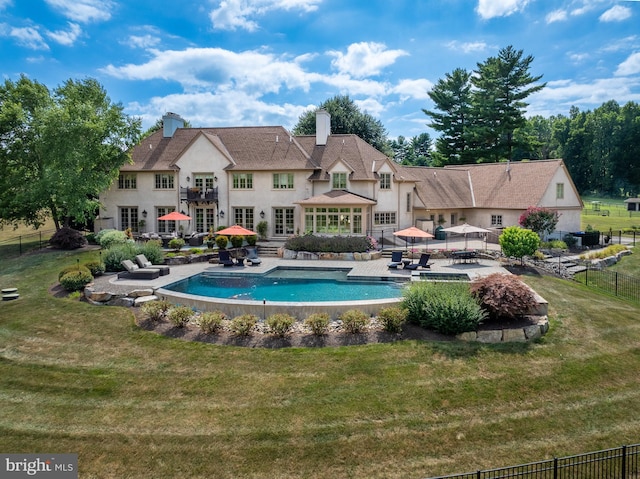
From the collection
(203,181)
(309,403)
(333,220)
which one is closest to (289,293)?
(309,403)

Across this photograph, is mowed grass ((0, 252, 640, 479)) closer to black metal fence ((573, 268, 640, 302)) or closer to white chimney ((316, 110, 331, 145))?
black metal fence ((573, 268, 640, 302))

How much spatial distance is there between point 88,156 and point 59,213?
19.5 ft

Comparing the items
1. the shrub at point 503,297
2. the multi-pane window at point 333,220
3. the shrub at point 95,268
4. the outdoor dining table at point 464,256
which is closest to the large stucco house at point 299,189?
the multi-pane window at point 333,220

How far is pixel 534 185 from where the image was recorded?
32469mm

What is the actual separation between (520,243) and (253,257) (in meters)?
14.8

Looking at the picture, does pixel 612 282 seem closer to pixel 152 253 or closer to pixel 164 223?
pixel 152 253

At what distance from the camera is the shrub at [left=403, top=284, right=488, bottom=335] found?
12.5 metres

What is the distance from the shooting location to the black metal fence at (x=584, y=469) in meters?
7.53

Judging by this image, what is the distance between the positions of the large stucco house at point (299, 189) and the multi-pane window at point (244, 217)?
0.08 metres

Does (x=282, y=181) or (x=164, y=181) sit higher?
(x=164, y=181)

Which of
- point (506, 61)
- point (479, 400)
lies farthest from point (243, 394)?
point (506, 61)

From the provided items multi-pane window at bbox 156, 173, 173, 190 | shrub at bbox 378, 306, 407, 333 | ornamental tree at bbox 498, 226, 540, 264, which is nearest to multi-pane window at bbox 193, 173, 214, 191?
multi-pane window at bbox 156, 173, 173, 190

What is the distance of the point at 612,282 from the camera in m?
21.2

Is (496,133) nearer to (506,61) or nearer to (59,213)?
(506,61)
